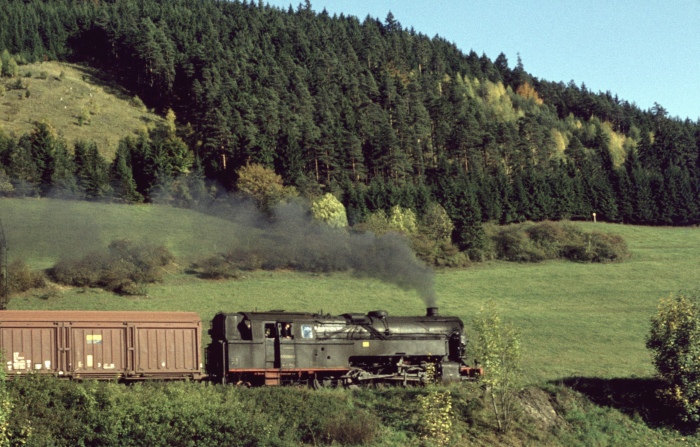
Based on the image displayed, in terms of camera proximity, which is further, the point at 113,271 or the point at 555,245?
the point at 555,245

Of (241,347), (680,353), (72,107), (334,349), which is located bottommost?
(680,353)

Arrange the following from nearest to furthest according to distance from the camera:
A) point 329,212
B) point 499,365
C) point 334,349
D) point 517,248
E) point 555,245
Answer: point 499,365 → point 334,349 → point 329,212 → point 517,248 → point 555,245

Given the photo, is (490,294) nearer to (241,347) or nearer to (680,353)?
(680,353)

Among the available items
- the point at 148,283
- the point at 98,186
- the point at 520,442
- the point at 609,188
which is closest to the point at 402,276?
the point at 520,442

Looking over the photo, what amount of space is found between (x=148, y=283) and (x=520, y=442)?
153 ft

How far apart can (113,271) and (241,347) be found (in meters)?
37.7

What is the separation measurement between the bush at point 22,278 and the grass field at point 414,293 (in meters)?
1.34

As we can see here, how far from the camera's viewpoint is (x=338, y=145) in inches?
5472

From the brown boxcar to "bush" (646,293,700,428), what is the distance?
2521 cm

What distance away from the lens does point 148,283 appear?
75.9 meters

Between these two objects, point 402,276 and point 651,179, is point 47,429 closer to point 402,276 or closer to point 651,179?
point 402,276

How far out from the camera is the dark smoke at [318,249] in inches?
2335

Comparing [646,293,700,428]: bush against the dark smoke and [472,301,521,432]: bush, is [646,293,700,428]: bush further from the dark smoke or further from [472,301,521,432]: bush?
the dark smoke

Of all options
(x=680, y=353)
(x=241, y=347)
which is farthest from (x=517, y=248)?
(x=241, y=347)
